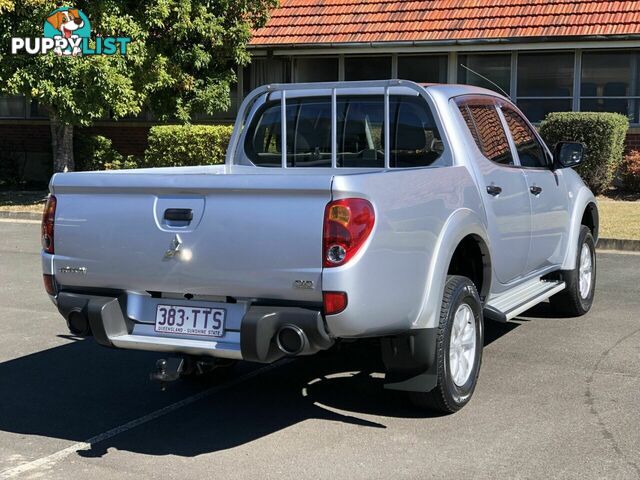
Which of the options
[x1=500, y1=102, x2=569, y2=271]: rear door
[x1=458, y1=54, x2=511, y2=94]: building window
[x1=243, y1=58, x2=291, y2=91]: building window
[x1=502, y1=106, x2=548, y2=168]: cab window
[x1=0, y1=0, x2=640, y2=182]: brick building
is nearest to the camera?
[x1=500, y1=102, x2=569, y2=271]: rear door

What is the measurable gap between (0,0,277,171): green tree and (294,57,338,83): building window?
194 cm

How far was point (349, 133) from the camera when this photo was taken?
6379 mm

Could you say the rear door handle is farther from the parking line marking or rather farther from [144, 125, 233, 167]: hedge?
[144, 125, 233, 167]: hedge

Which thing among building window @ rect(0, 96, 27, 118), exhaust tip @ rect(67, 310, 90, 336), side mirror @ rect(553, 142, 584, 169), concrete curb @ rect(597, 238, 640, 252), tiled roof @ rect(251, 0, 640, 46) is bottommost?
concrete curb @ rect(597, 238, 640, 252)

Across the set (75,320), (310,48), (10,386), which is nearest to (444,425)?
(75,320)

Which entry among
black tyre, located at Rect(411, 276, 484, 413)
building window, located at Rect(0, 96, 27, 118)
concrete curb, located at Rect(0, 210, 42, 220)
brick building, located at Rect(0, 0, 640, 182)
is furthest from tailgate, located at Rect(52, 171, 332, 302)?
building window, located at Rect(0, 96, 27, 118)

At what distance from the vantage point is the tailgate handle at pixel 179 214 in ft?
15.1

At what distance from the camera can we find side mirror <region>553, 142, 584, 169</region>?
7008 mm

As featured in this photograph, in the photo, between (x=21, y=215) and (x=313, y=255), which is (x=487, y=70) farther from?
(x=313, y=255)

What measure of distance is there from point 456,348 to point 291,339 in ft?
4.01

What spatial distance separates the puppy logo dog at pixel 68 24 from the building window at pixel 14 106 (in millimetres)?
8147

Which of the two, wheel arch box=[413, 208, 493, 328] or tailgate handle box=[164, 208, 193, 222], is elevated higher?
tailgate handle box=[164, 208, 193, 222]

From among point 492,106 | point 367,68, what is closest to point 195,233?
point 492,106

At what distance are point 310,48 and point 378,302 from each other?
16.5m
